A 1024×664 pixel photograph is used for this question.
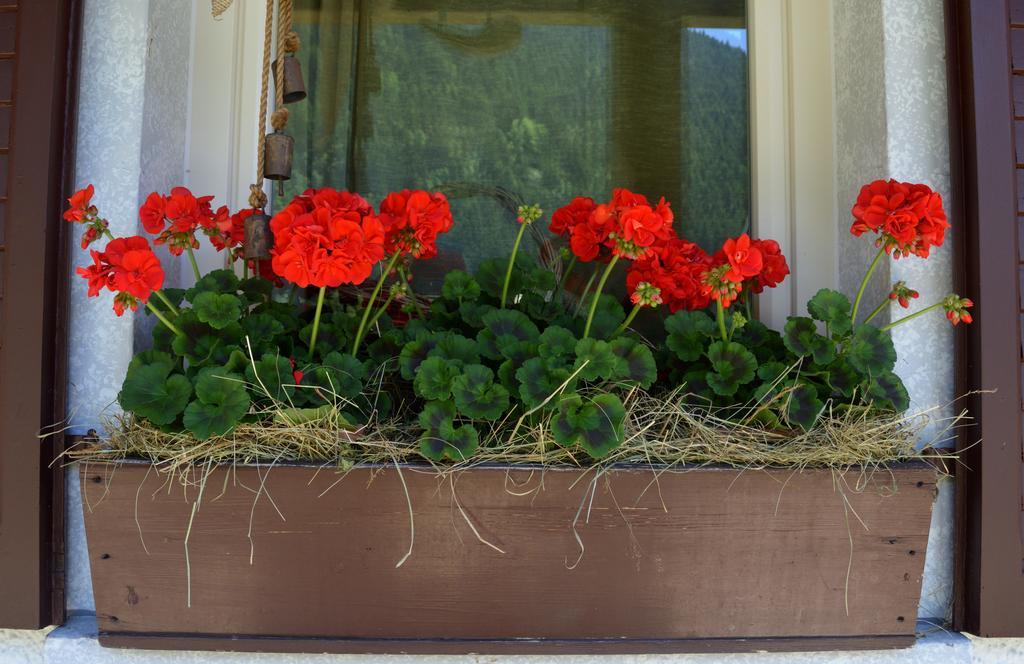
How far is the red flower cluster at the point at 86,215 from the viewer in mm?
1021

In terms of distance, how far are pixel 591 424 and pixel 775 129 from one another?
2.77 ft

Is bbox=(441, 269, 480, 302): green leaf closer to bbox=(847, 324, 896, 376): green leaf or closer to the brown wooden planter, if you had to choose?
the brown wooden planter

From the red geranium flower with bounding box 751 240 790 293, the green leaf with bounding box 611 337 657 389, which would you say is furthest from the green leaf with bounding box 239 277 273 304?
the red geranium flower with bounding box 751 240 790 293

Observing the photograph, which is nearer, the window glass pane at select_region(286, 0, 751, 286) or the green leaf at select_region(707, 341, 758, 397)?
the green leaf at select_region(707, 341, 758, 397)

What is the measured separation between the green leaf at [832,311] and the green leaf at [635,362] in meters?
0.27

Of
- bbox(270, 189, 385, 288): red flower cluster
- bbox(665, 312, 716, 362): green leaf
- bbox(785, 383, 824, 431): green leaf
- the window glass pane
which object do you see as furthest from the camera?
the window glass pane

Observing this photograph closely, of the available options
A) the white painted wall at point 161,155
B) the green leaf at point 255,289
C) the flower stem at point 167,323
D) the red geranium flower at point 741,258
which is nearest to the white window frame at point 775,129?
the white painted wall at point 161,155

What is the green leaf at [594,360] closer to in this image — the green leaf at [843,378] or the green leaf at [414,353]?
the green leaf at [414,353]

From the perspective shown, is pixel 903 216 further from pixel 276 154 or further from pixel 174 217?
pixel 174 217

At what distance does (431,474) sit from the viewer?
3.32 feet

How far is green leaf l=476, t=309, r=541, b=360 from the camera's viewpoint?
111 cm

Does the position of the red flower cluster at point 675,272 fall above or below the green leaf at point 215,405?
above

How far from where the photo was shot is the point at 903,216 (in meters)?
1.05

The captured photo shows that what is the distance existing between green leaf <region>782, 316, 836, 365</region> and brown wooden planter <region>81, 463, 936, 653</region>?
0.58ft
